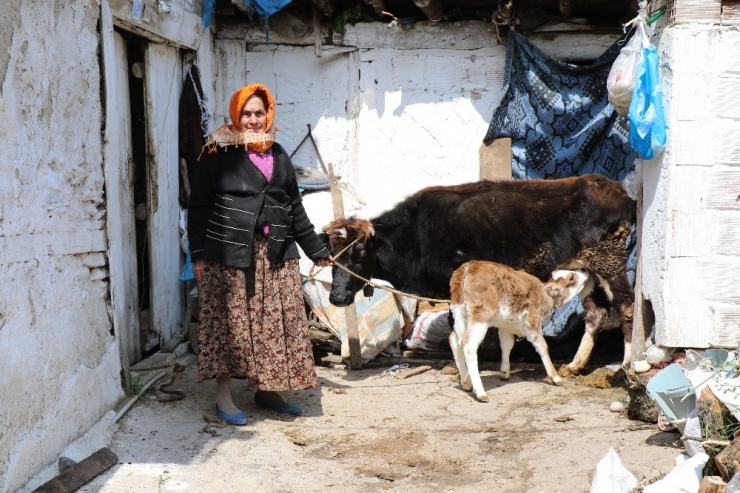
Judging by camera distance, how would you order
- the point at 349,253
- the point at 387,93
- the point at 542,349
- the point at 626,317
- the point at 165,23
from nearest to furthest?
the point at 542,349 < the point at 165,23 < the point at 626,317 < the point at 349,253 < the point at 387,93

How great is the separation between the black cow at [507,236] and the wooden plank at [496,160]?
841mm

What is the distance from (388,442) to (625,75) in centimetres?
275

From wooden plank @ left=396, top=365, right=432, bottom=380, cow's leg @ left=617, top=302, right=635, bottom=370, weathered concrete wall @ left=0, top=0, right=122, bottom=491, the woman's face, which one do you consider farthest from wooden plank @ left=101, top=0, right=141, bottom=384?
cow's leg @ left=617, top=302, right=635, bottom=370

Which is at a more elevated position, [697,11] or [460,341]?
[697,11]

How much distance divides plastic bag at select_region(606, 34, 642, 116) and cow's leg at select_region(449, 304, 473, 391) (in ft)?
6.28

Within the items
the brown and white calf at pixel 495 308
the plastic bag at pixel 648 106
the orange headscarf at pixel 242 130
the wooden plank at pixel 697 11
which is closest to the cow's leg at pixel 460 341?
the brown and white calf at pixel 495 308

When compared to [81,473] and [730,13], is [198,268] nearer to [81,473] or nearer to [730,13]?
[81,473]

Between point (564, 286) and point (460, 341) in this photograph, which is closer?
point (460, 341)

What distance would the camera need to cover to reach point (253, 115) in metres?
5.49

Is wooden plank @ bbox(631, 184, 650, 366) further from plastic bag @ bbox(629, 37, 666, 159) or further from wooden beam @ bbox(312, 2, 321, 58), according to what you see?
wooden beam @ bbox(312, 2, 321, 58)

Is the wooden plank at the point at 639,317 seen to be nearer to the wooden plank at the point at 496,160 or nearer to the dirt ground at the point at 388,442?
the dirt ground at the point at 388,442

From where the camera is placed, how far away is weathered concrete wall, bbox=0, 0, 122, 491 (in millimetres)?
4254

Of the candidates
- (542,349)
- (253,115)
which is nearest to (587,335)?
(542,349)

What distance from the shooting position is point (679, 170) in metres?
5.43
